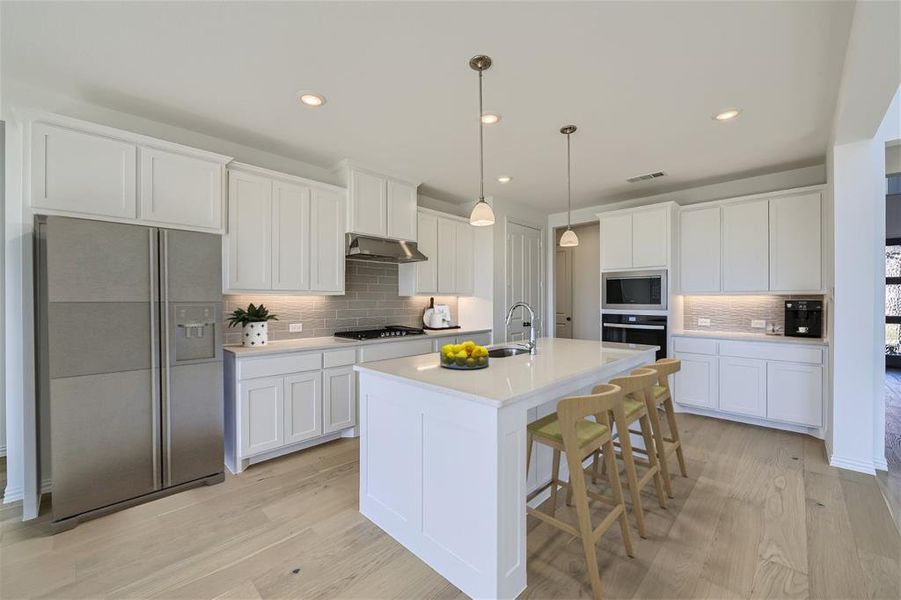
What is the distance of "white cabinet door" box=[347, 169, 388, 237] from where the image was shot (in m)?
3.72

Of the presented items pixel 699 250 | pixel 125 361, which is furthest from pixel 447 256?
pixel 125 361

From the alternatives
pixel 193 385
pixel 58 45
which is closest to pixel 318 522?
pixel 193 385

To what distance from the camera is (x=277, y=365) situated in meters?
3.00

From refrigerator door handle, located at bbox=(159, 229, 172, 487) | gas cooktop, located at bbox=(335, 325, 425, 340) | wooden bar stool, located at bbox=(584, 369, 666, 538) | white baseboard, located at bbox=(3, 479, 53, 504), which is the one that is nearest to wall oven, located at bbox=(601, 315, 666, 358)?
wooden bar stool, located at bbox=(584, 369, 666, 538)

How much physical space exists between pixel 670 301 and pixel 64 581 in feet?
16.8

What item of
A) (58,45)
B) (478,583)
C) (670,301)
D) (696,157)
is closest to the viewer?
(478,583)

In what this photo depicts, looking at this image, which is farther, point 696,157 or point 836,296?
point 696,157

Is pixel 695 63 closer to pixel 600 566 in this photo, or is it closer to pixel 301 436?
pixel 600 566

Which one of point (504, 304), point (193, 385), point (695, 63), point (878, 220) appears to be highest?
point (695, 63)

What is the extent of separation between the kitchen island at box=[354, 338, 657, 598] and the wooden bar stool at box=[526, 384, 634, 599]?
0.16 meters

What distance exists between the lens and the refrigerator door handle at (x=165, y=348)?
2.48 m

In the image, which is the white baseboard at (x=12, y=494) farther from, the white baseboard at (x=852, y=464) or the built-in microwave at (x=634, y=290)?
the white baseboard at (x=852, y=464)

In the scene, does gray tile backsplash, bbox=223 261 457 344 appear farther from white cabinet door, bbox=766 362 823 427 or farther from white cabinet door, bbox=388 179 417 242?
white cabinet door, bbox=766 362 823 427

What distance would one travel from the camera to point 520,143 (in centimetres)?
324
